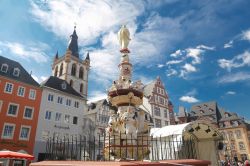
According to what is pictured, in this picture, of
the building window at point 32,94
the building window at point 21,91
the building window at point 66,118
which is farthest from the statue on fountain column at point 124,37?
the building window at point 66,118

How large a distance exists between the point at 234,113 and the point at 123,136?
60.5 metres

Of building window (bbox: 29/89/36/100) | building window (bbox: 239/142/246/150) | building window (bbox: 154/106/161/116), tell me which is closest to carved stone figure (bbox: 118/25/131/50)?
building window (bbox: 29/89/36/100)

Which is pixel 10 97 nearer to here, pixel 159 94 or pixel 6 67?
pixel 6 67

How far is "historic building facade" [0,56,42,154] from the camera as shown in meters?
28.0

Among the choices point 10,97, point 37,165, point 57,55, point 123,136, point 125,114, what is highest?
point 57,55

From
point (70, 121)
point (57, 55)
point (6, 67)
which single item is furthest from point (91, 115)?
point (57, 55)

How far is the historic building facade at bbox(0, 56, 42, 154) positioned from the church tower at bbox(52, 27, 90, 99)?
33.0m

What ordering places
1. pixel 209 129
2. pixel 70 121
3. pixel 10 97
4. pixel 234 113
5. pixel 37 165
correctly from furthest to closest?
pixel 234 113 < pixel 70 121 < pixel 10 97 < pixel 209 129 < pixel 37 165

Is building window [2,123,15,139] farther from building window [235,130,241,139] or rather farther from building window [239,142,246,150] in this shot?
building window [235,130,241,139]

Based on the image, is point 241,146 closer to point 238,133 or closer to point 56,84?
point 238,133

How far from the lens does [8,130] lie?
28094mm

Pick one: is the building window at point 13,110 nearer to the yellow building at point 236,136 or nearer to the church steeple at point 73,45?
the church steeple at point 73,45

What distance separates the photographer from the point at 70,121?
3572 centimetres

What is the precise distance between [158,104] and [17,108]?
2927 centimetres
